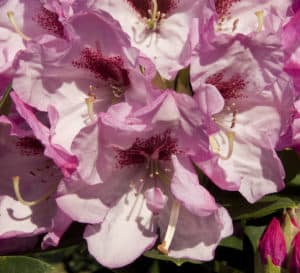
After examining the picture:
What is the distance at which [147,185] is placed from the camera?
35.3 inches

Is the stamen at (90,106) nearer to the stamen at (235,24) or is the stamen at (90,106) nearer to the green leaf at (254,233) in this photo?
the stamen at (235,24)

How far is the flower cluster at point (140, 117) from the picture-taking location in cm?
80

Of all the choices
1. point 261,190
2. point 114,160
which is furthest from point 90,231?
point 261,190

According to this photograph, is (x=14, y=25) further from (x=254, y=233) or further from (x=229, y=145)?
(x=254, y=233)

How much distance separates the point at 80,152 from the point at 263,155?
0.20 metres

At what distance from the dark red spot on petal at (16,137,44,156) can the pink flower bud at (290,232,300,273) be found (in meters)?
0.31

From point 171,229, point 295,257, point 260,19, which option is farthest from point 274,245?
point 260,19

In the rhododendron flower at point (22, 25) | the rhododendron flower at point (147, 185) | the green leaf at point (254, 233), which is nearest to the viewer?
the rhododendron flower at point (147, 185)

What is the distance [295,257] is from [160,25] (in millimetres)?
306

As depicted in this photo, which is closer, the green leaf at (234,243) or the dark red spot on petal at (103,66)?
the dark red spot on petal at (103,66)

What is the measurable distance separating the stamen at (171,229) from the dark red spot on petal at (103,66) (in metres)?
0.14

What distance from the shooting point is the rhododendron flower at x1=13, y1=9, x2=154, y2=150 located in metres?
0.81

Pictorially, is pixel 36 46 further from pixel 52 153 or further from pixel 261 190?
pixel 261 190

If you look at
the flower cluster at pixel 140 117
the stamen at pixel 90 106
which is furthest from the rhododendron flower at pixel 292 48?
the stamen at pixel 90 106
